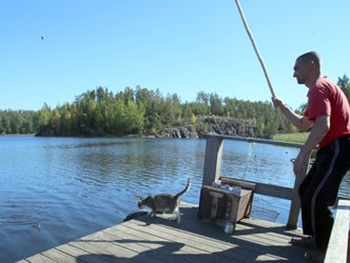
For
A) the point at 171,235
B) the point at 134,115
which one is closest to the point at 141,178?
the point at 171,235

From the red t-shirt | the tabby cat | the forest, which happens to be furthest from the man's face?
the forest

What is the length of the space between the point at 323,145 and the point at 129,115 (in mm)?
109776

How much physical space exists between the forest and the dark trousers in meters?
94.4

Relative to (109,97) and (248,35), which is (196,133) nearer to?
(109,97)

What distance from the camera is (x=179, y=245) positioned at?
4.46 metres

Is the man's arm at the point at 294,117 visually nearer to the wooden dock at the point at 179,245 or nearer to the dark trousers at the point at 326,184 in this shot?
the dark trousers at the point at 326,184

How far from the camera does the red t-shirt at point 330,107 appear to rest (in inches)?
142

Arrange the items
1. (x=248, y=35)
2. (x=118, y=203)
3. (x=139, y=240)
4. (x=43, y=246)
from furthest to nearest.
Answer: (x=118, y=203)
(x=43, y=246)
(x=248, y=35)
(x=139, y=240)

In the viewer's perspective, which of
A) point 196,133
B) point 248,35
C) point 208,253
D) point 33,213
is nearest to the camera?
point 208,253

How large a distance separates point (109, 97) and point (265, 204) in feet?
391

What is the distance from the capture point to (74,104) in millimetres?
126188

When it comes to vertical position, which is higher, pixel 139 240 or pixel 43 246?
pixel 139 240

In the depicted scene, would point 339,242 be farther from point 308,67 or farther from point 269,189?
point 269,189

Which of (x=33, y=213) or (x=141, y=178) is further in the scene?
(x=141, y=178)
